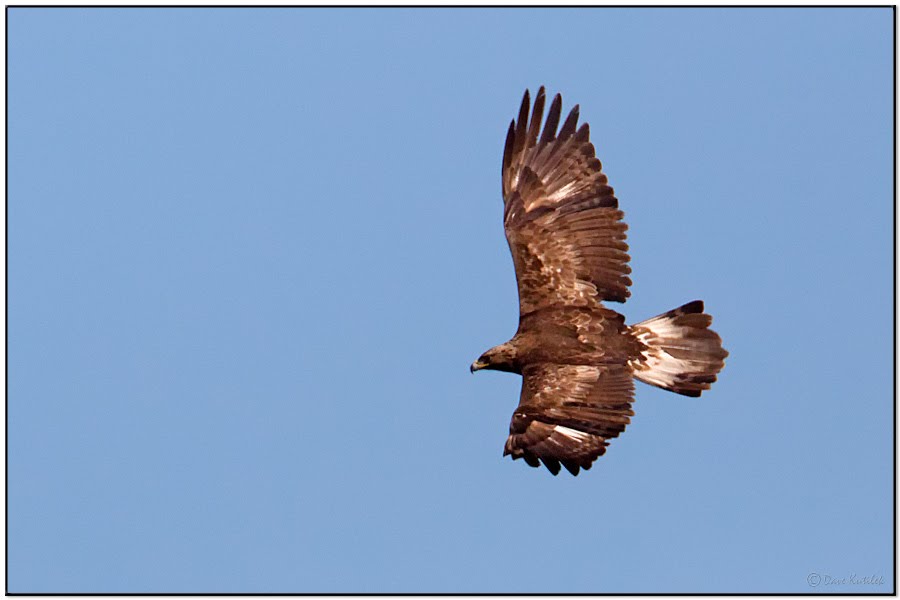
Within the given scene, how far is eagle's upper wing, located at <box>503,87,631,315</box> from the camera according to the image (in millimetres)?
13883

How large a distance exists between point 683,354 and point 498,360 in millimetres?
1670

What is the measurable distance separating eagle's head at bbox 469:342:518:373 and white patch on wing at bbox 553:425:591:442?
0.89 metres

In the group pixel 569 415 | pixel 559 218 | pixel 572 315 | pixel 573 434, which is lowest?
pixel 573 434

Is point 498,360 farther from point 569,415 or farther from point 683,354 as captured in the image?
point 683,354

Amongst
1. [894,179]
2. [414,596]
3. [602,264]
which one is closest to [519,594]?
[414,596]

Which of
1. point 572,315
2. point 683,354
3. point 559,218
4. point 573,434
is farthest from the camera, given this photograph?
point 683,354

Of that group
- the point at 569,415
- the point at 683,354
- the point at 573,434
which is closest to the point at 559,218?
the point at 683,354

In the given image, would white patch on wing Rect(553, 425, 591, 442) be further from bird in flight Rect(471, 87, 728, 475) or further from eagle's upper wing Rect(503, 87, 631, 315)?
eagle's upper wing Rect(503, 87, 631, 315)

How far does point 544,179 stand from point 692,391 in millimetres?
2292

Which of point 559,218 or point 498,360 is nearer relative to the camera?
point 498,360

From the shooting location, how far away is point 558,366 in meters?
13.6

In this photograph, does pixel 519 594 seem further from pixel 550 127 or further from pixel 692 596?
pixel 550 127

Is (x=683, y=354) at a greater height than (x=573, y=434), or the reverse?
(x=683, y=354)

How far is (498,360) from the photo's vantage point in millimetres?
13922
